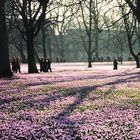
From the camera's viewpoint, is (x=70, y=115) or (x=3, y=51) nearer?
(x=70, y=115)

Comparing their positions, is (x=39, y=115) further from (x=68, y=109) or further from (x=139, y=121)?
(x=139, y=121)

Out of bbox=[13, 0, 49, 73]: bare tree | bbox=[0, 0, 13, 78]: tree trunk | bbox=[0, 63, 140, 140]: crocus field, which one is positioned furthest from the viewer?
bbox=[13, 0, 49, 73]: bare tree

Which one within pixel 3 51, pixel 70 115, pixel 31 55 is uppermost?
pixel 3 51

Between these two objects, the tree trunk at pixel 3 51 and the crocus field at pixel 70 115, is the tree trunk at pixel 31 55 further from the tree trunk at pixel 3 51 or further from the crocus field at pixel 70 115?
the crocus field at pixel 70 115

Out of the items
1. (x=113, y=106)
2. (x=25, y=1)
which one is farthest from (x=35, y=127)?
(x=25, y=1)

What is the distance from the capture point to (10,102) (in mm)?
18219

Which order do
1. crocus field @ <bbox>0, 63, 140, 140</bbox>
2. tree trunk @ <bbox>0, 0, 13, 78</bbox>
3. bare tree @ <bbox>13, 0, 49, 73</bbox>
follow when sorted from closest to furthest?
Result: crocus field @ <bbox>0, 63, 140, 140</bbox> → tree trunk @ <bbox>0, 0, 13, 78</bbox> → bare tree @ <bbox>13, 0, 49, 73</bbox>

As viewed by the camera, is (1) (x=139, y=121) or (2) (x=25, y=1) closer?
(1) (x=139, y=121)

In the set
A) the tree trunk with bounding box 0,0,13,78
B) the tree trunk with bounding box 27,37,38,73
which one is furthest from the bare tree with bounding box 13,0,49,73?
the tree trunk with bounding box 0,0,13,78

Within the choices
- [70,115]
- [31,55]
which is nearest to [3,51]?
[31,55]

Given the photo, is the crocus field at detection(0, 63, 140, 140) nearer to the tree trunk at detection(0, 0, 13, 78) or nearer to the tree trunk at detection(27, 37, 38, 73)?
the tree trunk at detection(0, 0, 13, 78)

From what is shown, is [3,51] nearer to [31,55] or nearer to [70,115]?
[31,55]

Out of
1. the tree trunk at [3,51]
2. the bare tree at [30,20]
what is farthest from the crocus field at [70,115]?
the bare tree at [30,20]

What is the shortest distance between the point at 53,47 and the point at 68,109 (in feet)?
514
